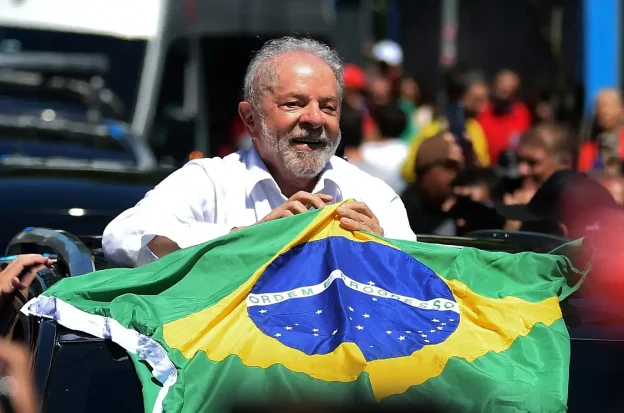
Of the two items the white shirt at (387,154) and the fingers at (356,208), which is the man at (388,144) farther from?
the fingers at (356,208)

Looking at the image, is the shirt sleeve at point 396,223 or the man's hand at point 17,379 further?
the shirt sleeve at point 396,223

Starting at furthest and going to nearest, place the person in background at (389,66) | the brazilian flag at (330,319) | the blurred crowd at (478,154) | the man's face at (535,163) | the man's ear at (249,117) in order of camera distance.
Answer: the person in background at (389,66), the man's face at (535,163), the blurred crowd at (478,154), the man's ear at (249,117), the brazilian flag at (330,319)

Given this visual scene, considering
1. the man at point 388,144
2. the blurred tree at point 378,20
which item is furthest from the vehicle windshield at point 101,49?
the blurred tree at point 378,20

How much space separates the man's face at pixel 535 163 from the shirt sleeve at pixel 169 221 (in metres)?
2.55

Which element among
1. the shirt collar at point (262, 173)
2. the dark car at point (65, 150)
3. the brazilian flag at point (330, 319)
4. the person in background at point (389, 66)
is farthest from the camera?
the person in background at point (389, 66)

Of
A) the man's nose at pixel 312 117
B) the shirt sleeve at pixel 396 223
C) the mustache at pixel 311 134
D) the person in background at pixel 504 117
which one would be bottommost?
the person in background at pixel 504 117

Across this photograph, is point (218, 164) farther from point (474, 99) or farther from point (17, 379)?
point (474, 99)

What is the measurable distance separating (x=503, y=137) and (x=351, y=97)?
1.41m

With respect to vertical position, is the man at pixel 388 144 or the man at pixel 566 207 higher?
the man at pixel 566 207

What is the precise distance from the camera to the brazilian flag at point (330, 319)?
305cm

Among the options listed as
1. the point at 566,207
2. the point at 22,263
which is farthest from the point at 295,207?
the point at 566,207

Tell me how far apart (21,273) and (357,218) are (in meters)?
1.03

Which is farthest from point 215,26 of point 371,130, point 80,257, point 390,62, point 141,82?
point 80,257

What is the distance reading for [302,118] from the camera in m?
4.38
